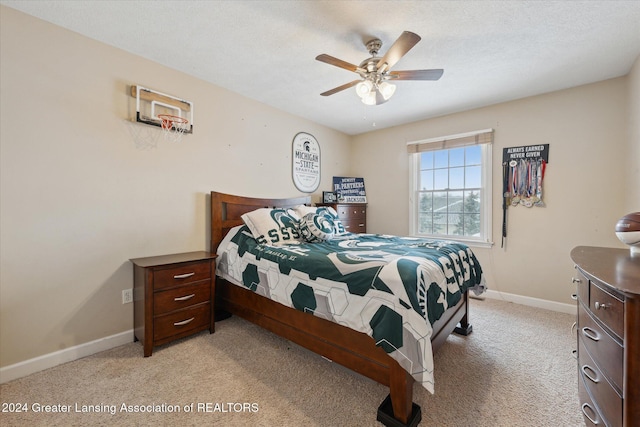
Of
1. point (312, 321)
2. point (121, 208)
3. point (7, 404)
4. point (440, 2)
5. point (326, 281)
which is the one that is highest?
point (440, 2)

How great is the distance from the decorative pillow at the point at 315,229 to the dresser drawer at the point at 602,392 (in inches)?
75.8

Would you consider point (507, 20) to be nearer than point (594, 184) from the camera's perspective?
Yes

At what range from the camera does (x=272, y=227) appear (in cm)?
261

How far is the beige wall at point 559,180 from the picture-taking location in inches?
104

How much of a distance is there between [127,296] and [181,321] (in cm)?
55

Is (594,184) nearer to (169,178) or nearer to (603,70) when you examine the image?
(603,70)

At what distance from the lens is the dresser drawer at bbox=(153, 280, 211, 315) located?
205 cm

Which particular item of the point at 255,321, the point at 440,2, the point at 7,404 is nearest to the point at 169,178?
the point at 255,321

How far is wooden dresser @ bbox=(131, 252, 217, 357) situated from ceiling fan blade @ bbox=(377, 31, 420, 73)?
7.11ft

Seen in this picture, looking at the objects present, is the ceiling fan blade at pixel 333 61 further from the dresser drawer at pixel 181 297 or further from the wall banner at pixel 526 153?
the wall banner at pixel 526 153

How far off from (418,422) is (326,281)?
896mm

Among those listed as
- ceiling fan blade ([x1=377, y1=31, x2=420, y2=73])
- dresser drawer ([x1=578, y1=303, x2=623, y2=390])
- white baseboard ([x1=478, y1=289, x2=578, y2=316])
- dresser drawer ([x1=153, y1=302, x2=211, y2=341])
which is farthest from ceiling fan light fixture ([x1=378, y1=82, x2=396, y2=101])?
white baseboard ([x1=478, y1=289, x2=578, y2=316])

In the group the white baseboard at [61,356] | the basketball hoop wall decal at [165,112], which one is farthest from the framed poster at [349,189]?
the white baseboard at [61,356]

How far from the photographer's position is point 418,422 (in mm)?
1385
